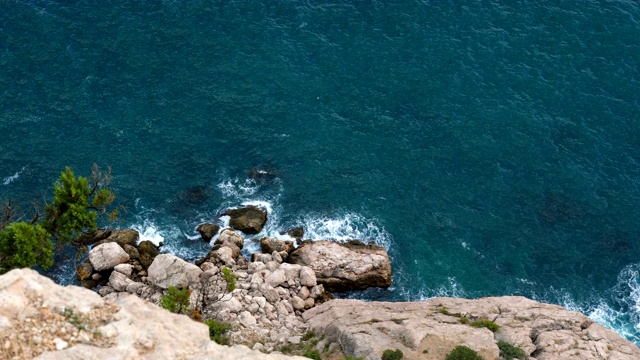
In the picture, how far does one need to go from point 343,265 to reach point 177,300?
23.9m

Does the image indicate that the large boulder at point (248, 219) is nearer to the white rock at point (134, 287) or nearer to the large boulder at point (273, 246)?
the large boulder at point (273, 246)

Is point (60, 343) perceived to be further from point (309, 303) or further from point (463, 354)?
point (309, 303)

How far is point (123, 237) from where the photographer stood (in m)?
96.0

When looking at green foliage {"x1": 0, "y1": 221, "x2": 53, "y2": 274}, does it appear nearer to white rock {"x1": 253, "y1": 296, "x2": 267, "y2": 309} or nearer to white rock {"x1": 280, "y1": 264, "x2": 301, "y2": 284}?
white rock {"x1": 253, "y1": 296, "x2": 267, "y2": 309}

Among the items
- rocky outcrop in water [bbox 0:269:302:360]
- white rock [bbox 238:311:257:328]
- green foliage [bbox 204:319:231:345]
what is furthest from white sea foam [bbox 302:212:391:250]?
rocky outcrop in water [bbox 0:269:302:360]

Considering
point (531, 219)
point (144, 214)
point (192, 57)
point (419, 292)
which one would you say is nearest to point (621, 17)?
point (531, 219)

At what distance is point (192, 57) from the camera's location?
119m

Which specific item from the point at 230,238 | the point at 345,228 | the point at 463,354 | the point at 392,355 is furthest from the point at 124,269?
the point at 463,354

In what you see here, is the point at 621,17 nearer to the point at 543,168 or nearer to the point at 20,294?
the point at 543,168

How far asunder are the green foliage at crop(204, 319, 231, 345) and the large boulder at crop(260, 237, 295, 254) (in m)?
17.6

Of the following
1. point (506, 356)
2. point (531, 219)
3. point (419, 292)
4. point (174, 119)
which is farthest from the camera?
point (174, 119)

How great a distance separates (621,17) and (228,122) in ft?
244

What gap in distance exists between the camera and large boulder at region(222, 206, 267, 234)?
9869 cm

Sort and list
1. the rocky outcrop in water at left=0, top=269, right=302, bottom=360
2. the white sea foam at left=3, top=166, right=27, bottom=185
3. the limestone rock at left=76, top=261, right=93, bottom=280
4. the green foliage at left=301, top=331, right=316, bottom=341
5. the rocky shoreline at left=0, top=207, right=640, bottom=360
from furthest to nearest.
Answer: the white sea foam at left=3, top=166, right=27, bottom=185 → the limestone rock at left=76, top=261, right=93, bottom=280 → the green foliage at left=301, top=331, right=316, bottom=341 → the rocky shoreline at left=0, top=207, right=640, bottom=360 → the rocky outcrop in water at left=0, top=269, right=302, bottom=360
